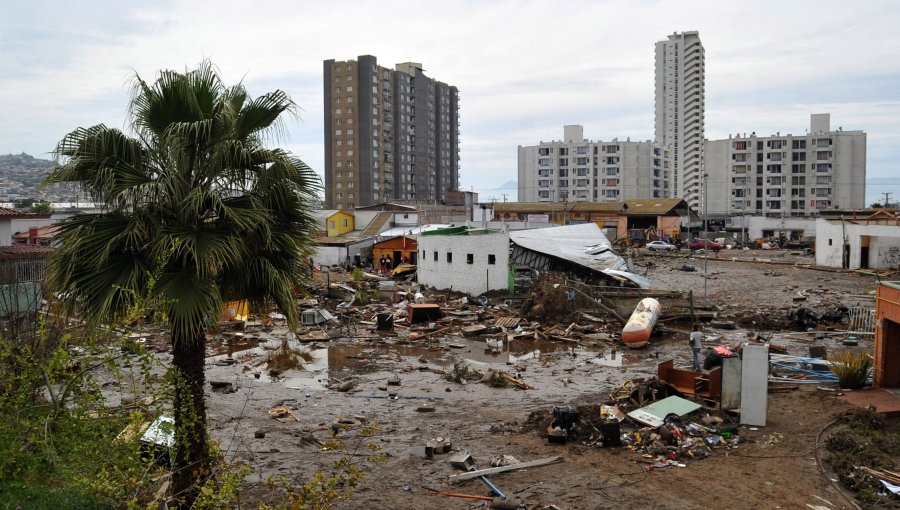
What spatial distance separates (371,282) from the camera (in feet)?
130

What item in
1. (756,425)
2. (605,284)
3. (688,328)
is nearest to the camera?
(756,425)

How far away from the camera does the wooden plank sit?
40.0 feet

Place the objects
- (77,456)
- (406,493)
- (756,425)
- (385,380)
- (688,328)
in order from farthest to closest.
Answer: (688,328)
(385,380)
(756,425)
(406,493)
(77,456)

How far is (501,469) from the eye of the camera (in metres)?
12.4

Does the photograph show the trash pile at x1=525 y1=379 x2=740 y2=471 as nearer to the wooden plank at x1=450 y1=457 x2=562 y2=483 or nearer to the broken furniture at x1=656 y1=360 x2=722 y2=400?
the broken furniture at x1=656 y1=360 x2=722 y2=400

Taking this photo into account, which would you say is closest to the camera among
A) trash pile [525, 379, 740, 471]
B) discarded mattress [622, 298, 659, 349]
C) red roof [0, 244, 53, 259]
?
trash pile [525, 379, 740, 471]

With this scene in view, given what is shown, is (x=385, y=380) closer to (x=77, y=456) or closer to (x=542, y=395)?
(x=542, y=395)

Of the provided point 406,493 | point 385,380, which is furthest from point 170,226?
point 385,380

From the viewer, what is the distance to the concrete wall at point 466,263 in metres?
34.9

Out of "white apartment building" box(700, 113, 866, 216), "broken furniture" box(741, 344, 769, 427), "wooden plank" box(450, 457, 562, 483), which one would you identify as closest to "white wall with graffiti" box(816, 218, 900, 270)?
"broken furniture" box(741, 344, 769, 427)

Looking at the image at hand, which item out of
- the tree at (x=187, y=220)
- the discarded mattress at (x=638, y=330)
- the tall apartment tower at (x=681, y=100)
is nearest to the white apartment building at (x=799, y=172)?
the tall apartment tower at (x=681, y=100)

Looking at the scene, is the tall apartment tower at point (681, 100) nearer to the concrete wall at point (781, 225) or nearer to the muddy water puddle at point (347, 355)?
the concrete wall at point (781, 225)

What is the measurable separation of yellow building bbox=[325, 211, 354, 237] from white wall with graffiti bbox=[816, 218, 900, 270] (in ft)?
118

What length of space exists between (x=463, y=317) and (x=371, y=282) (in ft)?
33.0
